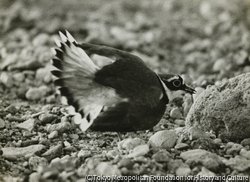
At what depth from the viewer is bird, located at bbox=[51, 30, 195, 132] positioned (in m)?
3.11

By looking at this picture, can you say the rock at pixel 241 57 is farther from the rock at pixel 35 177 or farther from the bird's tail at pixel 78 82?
the rock at pixel 35 177

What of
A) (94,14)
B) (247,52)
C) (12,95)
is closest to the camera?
(12,95)

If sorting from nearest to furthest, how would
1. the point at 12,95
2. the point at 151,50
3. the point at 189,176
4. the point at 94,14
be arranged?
the point at 189,176 < the point at 12,95 < the point at 151,50 < the point at 94,14

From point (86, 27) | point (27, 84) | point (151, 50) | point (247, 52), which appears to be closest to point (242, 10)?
point (247, 52)

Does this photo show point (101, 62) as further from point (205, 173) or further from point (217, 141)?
point (205, 173)

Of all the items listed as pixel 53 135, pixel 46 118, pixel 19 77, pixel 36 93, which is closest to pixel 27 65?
pixel 19 77

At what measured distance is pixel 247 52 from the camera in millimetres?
5461

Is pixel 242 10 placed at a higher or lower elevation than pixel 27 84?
higher

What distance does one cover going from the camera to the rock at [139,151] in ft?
9.84

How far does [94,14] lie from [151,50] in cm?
166

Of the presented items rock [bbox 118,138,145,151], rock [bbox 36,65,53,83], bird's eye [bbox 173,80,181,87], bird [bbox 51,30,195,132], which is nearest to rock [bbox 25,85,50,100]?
rock [bbox 36,65,53,83]

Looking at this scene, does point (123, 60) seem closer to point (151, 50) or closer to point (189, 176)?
point (189, 176)

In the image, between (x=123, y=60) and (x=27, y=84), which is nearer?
(x=123, y=60)

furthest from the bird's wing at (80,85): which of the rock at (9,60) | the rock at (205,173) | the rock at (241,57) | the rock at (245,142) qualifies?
the rock at (241,57)
